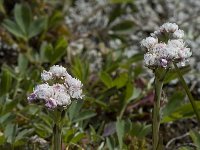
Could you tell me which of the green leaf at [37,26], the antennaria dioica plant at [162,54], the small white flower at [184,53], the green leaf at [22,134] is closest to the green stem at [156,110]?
the antennaria dioica plant at [162,54]

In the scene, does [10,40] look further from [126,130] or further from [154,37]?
[154,37]

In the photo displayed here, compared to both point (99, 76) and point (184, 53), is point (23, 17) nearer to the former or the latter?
point (99, 76)

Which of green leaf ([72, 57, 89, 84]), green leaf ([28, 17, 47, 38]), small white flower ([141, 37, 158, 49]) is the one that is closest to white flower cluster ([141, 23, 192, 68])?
small white flower ([141, 37, 158, 49])

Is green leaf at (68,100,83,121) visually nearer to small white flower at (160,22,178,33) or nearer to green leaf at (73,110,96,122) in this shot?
green leaf at (73,110,96,122)

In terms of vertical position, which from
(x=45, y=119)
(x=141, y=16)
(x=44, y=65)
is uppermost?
(x=141, y=16)

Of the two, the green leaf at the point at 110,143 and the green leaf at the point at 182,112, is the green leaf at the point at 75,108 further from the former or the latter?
the green leaf at the point at 182,112

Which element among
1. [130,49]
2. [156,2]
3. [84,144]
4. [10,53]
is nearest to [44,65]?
[10,53]
